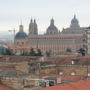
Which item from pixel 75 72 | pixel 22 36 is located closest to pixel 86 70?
pixel 75 72

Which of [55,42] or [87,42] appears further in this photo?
[55,42]

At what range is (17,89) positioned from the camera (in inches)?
1385

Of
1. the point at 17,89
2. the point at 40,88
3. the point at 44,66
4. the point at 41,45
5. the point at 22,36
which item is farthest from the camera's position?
the point at 41,45

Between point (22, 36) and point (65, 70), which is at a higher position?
point (22, 36)

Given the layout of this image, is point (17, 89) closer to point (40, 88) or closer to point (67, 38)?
point (40, 88)

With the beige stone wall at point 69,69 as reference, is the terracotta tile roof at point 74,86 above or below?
below

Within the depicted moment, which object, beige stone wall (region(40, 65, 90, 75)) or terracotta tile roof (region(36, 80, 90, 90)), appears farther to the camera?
beige stone wall (region(40, 65, 90, 75))

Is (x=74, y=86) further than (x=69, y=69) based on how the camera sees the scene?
No

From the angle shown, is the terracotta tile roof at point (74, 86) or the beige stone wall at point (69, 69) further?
the beige stone wall at point (69, 69)

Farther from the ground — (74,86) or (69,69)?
(69,69)

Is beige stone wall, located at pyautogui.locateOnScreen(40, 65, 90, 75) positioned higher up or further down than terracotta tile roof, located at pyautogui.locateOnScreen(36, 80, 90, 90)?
higher up

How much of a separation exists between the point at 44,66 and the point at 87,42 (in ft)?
230

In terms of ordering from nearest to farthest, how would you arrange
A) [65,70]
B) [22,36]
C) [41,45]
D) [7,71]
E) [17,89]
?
[17,89] → [7,71] → [65,70] → [22,36] → [41,45]

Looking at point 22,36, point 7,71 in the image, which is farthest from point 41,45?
point 7,71
